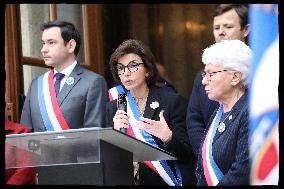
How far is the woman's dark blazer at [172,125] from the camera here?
4207 millimetres

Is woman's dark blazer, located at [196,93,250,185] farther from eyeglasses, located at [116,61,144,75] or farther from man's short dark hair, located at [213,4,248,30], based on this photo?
man's short dark hair, located at [213,4,248,30]

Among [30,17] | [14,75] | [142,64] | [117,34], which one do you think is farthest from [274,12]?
[117,34]

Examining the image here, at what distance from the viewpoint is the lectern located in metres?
3.31

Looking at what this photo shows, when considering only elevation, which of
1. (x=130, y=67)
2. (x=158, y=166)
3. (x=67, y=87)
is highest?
(x=130, y=67)

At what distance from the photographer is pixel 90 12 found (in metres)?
6.18

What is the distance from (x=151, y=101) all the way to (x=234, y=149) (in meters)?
0.86

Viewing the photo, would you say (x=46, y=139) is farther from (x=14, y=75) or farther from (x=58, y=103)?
(x=14, y=75)

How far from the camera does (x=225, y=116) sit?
153 inches

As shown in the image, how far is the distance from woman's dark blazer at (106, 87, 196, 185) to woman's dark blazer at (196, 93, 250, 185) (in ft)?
1.07

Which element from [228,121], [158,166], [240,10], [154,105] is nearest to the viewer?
[228,121]

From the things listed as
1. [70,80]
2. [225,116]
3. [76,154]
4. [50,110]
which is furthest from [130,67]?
[76,154]

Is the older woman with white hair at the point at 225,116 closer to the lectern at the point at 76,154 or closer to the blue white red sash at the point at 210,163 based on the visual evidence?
the blue white red sash at the point at 210,163

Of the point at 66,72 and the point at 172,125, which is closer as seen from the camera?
the point at 172,125

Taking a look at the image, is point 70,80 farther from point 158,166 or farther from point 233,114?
point 233,114
